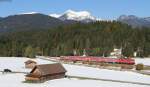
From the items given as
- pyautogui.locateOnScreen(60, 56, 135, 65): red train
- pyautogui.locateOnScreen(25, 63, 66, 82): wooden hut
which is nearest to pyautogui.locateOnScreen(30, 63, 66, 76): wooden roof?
pyautogui.locateOnScreen(25, 63, 66, 82): wooden hut

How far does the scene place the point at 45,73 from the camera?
87062 millimetres

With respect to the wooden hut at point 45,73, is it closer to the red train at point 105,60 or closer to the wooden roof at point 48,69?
the wooden roof at point 48,69

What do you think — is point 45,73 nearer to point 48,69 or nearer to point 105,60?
point 48,69

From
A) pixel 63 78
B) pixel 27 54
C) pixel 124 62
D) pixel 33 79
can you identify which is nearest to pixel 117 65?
Answer: pixel 124 62

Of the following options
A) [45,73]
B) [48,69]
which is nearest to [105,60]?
[48,69]

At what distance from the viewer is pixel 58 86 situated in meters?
71.9

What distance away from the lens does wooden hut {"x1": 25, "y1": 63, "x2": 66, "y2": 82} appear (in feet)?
279

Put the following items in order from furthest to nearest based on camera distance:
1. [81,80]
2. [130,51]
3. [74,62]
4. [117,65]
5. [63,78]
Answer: [130,51] → [74,62] → [117,65] → [63,78] → [81,80]

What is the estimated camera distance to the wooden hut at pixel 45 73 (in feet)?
279

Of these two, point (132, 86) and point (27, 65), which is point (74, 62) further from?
point (132, 86)

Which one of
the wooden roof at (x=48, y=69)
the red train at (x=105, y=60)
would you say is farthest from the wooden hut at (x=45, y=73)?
the red train at (x=105, y=60)

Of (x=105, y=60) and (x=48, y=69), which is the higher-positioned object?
(x=105, y=60)

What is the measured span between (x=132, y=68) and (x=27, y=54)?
91.7m

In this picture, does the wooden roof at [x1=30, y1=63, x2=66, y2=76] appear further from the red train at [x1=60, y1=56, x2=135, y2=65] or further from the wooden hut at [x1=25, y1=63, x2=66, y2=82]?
the red train at [x1=60, y1=56, x2=135, y2=65]
